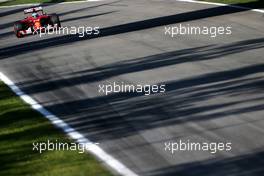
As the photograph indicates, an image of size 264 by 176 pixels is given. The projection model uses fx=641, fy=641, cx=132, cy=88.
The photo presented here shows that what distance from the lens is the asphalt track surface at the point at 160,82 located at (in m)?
11.5

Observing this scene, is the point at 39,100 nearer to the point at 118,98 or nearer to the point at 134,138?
the point at 118,98

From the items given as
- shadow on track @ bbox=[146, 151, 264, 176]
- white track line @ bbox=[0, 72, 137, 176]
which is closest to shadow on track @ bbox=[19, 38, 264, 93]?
white track line @ bbox=[0, 72, 137, 176]

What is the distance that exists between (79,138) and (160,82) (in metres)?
4.48

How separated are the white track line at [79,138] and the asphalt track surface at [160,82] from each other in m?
0.16

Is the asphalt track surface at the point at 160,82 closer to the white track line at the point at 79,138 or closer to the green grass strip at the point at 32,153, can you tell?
the white track line at the point at 79,138

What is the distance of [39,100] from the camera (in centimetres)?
1634

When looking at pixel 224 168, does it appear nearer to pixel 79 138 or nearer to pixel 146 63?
pixel 79 138

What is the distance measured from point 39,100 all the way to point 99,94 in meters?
1.54

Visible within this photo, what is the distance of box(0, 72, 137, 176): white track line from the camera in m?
11.0

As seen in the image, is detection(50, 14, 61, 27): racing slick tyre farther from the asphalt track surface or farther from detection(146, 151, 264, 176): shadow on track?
detection(146, 151, 264, 176): shadow on track

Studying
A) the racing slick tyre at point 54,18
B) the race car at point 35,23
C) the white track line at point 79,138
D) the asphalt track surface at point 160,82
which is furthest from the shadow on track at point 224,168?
the racing slick tyre at point 54,18

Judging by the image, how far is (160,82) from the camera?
658 inches

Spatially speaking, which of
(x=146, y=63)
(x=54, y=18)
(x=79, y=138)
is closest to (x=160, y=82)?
(x=146, y=63)

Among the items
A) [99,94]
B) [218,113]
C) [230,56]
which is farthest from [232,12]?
[218,113]
